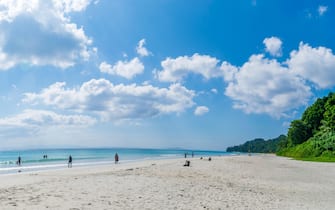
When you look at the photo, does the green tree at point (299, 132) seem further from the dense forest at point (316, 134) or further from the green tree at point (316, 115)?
the green tree at point (316, 115)

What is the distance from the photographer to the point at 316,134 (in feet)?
206

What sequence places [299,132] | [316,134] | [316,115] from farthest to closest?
[299,132]
[316,115]
[316,134]

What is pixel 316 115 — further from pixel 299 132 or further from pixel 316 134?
pixel 316 134

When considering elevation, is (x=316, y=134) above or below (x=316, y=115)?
below

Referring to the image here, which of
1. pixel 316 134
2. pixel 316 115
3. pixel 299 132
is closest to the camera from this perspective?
pixel 316 134

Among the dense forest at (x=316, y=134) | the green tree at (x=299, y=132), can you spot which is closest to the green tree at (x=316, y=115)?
the dense forest at (x=316, y=134)

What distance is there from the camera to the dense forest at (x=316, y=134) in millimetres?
52325

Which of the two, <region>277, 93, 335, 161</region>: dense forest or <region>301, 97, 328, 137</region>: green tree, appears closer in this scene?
<region>277, 93, 335, 161</region>: dense forest

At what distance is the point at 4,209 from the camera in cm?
969

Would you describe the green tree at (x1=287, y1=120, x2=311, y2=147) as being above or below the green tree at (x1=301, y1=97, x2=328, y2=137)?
below

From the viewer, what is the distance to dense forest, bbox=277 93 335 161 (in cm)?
5233

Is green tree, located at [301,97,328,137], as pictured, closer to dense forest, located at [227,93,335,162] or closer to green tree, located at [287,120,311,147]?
dense forest, located at [227,93,335,162]

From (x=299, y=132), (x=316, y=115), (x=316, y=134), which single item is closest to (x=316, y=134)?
(x=316, y=134)

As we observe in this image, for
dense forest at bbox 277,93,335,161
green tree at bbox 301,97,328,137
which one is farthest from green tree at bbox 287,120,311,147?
green tree at bbox 301,97,328,137
